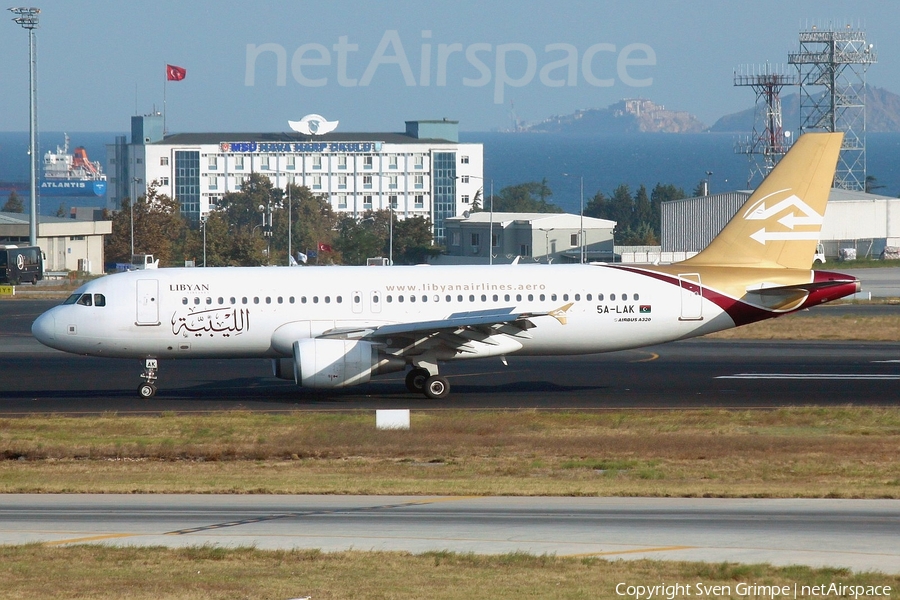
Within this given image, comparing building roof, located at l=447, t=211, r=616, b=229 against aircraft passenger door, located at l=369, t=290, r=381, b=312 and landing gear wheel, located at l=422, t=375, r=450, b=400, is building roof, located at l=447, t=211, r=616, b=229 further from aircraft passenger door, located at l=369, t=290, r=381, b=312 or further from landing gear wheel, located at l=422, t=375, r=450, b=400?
landing gear wheel, located at l=422, t=375, r=450, b=400

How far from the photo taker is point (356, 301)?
32.2 metres

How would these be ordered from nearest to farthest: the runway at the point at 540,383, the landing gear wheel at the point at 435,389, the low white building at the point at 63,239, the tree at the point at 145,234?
the runway at the point at 540,383
the landing gear wheel at the point at 435,389
the low white building at the point at 63,239
the tree at the point at 145,234

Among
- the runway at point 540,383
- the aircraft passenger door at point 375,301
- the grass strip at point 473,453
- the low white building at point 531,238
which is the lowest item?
the grass strip at point 473,453

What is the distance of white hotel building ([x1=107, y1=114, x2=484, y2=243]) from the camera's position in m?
183

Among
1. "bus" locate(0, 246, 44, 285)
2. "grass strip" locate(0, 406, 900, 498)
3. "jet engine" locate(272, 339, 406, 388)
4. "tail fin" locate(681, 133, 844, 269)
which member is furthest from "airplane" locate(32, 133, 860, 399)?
"bus" locate(0, 246, 44, 285)

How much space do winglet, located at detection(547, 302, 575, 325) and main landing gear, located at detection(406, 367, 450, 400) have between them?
354 cm

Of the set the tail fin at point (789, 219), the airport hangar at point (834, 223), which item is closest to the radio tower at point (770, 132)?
the airport hangar at point (834, 223)

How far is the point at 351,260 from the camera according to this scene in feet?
353

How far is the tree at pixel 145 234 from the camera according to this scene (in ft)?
366

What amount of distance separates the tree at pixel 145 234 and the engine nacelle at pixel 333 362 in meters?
80.9

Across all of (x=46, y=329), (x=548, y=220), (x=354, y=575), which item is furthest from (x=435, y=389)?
(x=548, y=220)

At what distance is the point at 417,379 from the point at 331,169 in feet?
522

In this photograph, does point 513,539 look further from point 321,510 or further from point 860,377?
point 860,377

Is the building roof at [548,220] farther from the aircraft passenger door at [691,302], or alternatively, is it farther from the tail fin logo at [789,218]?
the aircraft passenger door at [691,302]
